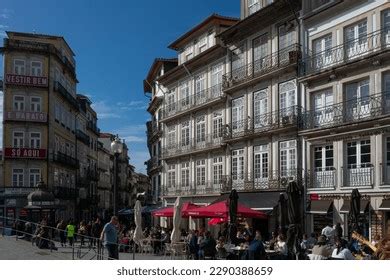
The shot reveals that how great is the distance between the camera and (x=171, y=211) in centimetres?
689

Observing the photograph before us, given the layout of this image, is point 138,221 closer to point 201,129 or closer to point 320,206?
point 201,129

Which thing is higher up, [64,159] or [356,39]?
[356,39]

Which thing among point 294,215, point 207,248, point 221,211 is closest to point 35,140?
point 207,248

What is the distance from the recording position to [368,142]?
5.89 meters

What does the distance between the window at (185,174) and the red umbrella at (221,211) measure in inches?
16.6

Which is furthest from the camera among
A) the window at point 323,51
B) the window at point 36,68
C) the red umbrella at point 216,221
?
the red umbrella at point 216,221

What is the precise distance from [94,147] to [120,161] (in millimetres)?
410

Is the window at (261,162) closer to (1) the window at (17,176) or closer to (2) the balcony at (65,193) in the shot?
(2) the balcony at (65,193)

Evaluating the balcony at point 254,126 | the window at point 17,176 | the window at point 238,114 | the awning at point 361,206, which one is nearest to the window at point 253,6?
the window at point 238,114

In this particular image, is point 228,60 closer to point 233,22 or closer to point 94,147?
point 233,22

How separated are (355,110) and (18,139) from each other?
10.7 feet

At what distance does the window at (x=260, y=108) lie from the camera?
6914mm
